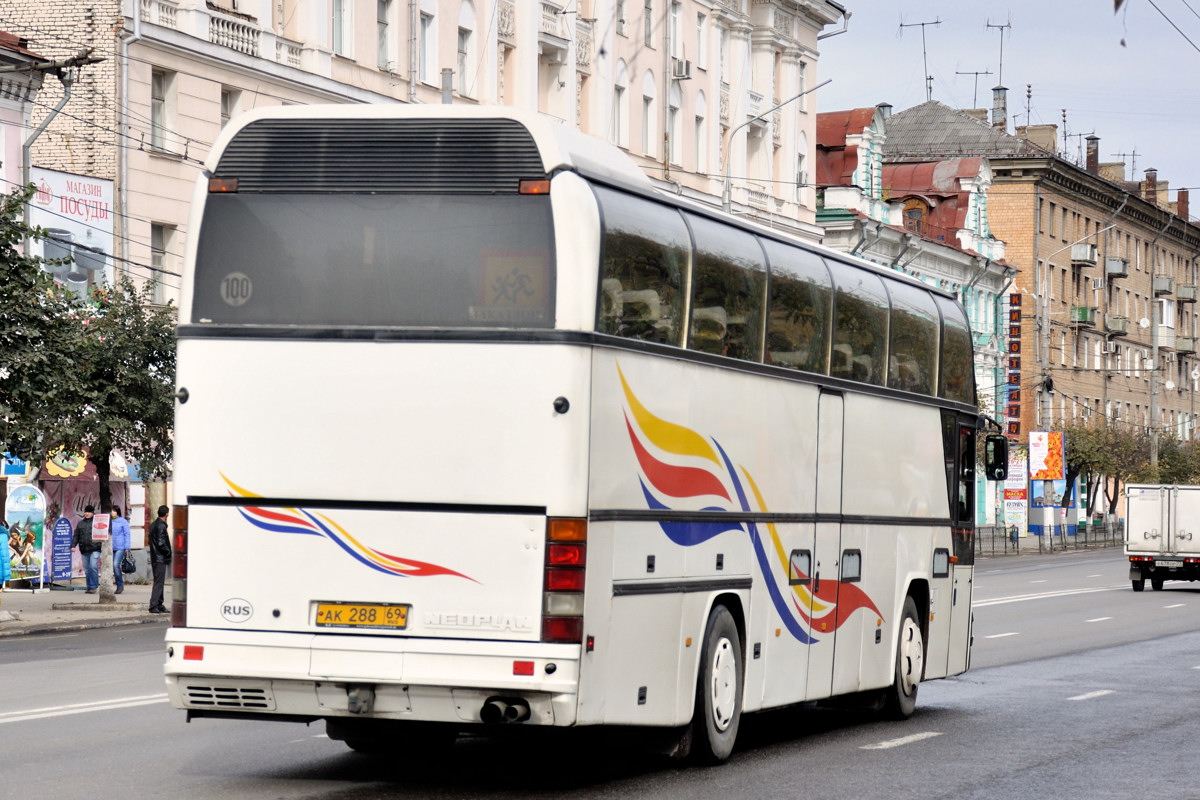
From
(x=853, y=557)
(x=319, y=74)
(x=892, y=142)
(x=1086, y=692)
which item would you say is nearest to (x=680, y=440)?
(x=853, y=557)

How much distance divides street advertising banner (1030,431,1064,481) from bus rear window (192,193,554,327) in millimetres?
66326

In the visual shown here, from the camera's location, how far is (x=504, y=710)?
9.93 m

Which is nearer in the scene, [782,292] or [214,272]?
[214,272]

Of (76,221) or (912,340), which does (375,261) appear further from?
(76,221)

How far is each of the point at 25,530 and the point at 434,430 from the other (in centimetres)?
2640

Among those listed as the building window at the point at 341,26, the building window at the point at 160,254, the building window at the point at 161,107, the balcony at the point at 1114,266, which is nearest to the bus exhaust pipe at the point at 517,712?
the building window at the point at 160,254

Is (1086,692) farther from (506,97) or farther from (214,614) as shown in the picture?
(506,97)

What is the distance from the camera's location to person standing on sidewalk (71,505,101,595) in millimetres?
34188

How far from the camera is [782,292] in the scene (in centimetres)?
1288

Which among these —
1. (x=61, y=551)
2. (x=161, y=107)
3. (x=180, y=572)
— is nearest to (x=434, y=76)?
(x=161, y=107)

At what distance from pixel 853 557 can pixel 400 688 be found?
17.4 ft

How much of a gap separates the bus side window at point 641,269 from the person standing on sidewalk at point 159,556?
20.3 m

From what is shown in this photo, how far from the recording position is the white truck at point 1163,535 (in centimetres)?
4447

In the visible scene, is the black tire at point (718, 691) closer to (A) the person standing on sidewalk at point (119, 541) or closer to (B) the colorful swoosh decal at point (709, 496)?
(B) the colorful swoosh decal at point (709, 496)
